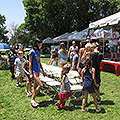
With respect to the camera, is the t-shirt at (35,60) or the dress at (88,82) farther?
the t-shirt at (35,60)

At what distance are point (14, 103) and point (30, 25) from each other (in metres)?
25.1

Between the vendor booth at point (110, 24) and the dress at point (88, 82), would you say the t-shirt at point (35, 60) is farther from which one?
the vendor booth at point (110, 24)

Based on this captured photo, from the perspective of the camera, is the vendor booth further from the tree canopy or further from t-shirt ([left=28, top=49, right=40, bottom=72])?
the tree canopy

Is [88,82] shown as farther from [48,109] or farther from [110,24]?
[110,24]

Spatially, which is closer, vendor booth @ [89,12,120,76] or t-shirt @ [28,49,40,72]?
t-shirt @ [28,49,40,72]

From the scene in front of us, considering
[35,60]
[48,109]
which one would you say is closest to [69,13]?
[35,60]

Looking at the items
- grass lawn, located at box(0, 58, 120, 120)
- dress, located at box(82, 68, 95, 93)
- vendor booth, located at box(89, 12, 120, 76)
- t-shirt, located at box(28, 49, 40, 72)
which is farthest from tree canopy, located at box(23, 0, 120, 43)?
dress, located at box(82, 68, 95, 93)

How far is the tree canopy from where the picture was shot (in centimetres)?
2289

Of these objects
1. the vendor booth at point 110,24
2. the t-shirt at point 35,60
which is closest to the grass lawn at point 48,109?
the t-shirt at point 35,60

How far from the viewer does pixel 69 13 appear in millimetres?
24609

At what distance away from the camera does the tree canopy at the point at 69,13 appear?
75.1 ft

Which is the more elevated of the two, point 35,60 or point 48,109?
point 35,60

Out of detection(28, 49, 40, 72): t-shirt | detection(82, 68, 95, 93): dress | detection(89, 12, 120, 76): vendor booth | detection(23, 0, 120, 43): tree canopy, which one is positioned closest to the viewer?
detection(82, 68, 95, 93): dress

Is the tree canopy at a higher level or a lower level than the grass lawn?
higher
